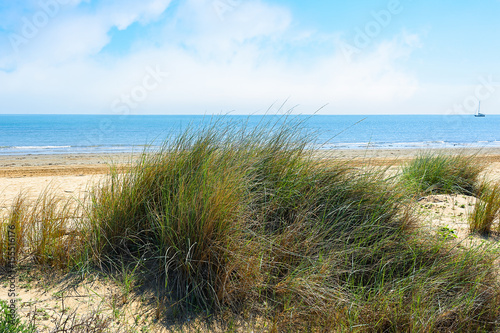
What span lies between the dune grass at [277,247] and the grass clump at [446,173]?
2.87 meters

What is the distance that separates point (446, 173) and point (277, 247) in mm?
4813

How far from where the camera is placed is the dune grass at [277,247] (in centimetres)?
264

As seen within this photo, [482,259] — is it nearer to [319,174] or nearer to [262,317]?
[319,174]

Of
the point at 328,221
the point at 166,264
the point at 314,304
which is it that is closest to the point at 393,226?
the point at 328,221

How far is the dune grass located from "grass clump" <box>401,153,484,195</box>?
113 inches

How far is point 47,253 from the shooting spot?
120 inches

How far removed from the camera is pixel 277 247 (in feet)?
10.0

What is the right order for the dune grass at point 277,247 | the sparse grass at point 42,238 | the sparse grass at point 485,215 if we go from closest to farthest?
the dune grass at point 277,247, the sparse grass at point 42,238, the sparse grass at point 485,215

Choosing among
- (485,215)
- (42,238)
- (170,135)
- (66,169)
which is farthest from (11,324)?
(66,169)

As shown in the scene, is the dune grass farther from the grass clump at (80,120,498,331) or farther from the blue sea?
the blue sea

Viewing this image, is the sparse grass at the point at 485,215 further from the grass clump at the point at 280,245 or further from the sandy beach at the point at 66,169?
the sandy beach at the point at 66,169

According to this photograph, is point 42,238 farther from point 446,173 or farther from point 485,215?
point 446,173

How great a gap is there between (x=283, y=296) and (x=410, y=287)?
106cm

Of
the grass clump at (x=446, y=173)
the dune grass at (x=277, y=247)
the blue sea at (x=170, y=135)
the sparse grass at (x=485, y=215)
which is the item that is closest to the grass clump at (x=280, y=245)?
the dune grass at (x=277, y=247)
